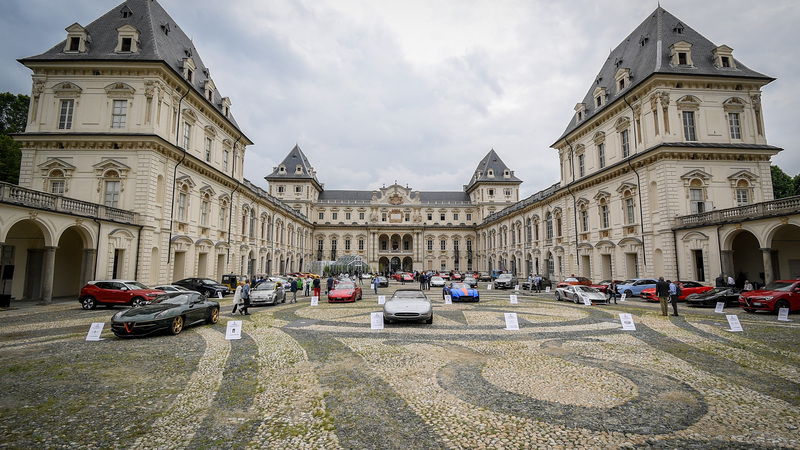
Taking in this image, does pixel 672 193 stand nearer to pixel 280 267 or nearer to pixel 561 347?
pixel 561 347

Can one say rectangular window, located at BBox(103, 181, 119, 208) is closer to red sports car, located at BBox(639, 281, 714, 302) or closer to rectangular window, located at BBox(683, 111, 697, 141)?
red sports car, located at BBox(639, 281, 714, 302)

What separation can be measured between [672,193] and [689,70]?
9.26 meters

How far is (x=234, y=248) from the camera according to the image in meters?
34.1

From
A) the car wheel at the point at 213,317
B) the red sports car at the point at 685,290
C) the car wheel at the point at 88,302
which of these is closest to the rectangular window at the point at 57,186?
the car wheel at the point at 88,302

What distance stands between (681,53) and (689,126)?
5644 millimetres

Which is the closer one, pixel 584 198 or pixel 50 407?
pixel 50 407

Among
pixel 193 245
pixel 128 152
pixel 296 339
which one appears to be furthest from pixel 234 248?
pixel 296 339

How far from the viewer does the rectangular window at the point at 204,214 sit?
28.9 metres

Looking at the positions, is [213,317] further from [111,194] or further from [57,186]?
[57,186]

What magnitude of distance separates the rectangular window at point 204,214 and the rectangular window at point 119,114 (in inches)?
295

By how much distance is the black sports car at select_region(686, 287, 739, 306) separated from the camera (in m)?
17.5

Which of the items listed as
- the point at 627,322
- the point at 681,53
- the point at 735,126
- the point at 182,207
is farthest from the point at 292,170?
the point at 627,322

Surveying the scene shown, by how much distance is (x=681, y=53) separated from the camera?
26.8 meters

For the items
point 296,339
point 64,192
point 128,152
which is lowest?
point 296,339
